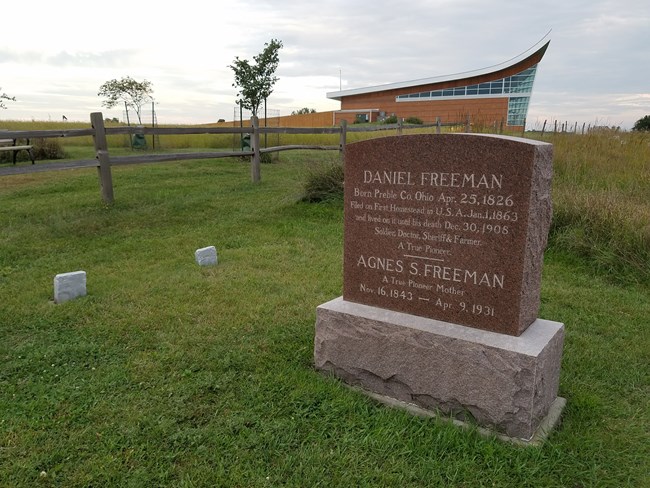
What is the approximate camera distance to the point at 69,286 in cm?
471

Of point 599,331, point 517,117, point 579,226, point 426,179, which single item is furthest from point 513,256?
point 517,117

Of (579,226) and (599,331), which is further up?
(579,226)

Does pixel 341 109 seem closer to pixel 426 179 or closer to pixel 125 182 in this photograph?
pixel 125 182

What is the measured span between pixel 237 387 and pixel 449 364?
52.5 inches

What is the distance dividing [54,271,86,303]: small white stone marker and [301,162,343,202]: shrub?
4907mm

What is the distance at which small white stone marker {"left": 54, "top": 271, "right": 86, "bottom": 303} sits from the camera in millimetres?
4641

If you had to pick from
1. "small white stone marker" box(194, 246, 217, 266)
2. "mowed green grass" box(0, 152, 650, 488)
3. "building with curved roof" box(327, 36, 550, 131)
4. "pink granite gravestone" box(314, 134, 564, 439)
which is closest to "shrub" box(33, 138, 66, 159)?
"mowed green grass" box(0, 152, 650, 488)

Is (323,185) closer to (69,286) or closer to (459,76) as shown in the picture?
(69,286)

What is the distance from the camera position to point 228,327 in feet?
13.8

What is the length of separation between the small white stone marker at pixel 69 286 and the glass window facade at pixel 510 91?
48857 millimetres

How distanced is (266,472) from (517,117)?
167 ft

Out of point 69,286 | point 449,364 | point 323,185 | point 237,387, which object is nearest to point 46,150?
point 323,185

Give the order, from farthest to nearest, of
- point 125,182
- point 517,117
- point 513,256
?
point 517,117
point 125,182
point 513,256

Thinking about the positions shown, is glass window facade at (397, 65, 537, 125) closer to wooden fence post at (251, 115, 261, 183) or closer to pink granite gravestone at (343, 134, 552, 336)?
wooden fence post at (251, 115, 261, 183)
